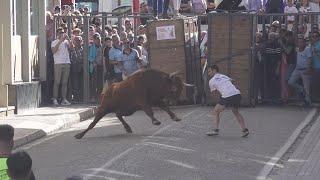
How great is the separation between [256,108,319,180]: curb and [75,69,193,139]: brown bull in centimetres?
225

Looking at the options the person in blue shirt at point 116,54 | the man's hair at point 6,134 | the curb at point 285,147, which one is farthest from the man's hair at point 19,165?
the person in blue shirt at point 116,54

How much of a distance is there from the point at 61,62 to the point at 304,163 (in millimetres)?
9856

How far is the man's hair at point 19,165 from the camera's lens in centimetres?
423

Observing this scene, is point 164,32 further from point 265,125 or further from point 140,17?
point 265,125

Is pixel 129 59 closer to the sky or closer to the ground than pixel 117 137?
closer to the sky

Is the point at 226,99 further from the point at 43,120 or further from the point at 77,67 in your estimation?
the point at 77,67

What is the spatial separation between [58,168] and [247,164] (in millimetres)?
2809

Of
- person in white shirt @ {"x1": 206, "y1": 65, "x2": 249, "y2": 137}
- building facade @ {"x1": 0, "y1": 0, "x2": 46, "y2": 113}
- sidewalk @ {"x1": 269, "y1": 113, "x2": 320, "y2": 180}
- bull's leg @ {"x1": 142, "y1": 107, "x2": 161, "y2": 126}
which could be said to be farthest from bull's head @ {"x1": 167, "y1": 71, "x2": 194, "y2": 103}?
building facade @ {"x1": 0, "y1": 0, "x2": 46, "y2": 113}

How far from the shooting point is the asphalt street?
9.81m

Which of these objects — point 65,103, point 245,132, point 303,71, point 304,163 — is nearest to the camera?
point 304,163

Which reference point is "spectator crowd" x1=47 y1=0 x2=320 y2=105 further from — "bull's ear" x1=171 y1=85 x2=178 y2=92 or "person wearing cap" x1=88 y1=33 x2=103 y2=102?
"bull's ear" x1=171 y1=85 x2=178 y2=92

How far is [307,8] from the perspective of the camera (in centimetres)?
2202

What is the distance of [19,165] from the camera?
4.23 meters

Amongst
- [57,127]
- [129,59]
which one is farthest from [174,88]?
[129,59]
